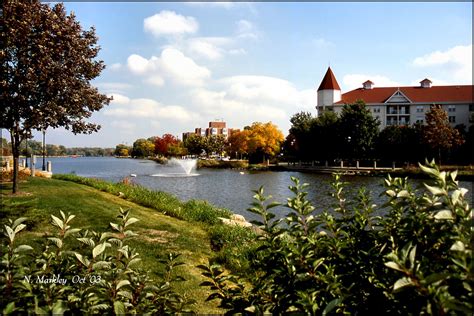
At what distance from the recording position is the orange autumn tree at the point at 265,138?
81125 millimetres

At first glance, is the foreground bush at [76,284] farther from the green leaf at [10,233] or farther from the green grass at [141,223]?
the green grass at [141,223]

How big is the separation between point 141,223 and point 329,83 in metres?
84.2

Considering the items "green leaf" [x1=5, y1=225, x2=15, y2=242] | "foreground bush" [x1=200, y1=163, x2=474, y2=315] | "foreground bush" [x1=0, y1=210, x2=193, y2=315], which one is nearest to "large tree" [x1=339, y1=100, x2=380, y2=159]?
"foreground bush" [x1=200, y1=163, x2=474, y2=315]

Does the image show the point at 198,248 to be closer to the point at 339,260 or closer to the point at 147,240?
the point at 147,240

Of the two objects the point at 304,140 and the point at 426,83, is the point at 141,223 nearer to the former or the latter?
the point at 304,140

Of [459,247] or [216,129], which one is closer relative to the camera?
[459,247]

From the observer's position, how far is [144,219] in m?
12.9

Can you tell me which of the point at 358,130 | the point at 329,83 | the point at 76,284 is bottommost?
the point at 76,284

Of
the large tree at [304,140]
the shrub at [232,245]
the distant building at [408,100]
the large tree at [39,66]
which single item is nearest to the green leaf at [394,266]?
the shrub at [232,245]

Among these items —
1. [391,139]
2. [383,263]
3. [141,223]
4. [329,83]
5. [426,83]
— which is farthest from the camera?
[329,83]

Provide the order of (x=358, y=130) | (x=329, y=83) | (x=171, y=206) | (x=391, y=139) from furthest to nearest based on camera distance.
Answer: (x=329, y=83) < (x=391, y=139) < (x=358, y=130) < (x=171, y=206)

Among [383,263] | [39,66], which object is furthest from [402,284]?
[39,66]

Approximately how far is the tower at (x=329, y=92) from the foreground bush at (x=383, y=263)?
294ft

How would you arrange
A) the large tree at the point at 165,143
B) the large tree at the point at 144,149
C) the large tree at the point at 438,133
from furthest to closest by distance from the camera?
the large tree at the point at 144,149 → the large tree at the point at 165,143 → the large tree at the point at 438,133
